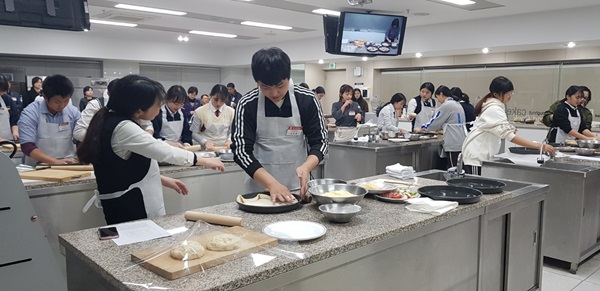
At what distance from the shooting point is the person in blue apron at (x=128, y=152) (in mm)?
1910

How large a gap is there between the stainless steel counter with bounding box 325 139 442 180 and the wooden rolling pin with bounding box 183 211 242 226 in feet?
11.6

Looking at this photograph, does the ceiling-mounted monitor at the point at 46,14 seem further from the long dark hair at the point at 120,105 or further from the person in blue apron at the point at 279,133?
the person in blue apron at the point at 279,133

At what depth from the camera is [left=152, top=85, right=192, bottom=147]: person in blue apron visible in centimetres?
413

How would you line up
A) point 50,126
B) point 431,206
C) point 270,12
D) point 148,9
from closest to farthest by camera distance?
1. point 431,206
2. point 50,126
3. point 148,9
4. point 270,12

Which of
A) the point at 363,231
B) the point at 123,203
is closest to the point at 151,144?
the point at 123,203

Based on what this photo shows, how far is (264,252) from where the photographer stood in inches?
57.8

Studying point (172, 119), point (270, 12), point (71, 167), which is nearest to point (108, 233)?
point (71, 167)

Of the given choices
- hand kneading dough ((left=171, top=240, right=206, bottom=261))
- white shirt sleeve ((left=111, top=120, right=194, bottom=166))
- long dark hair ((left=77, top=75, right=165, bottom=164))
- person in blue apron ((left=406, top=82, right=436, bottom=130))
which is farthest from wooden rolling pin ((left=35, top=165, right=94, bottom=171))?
person in blue apron ((left=406, top=82, right=436, bottom=130))

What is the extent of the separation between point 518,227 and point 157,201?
1.98 metres

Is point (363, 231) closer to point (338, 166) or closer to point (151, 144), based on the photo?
point (151, 144)

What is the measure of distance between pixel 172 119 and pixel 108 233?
271 centimetres

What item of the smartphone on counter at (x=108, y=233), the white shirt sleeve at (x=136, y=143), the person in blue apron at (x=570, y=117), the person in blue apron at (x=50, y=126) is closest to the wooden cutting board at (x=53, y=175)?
the person in blue apron at (x=50, y=126)

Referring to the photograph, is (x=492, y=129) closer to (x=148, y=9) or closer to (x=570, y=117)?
(x=570, y=117)

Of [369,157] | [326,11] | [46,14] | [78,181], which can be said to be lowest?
[369,157]
